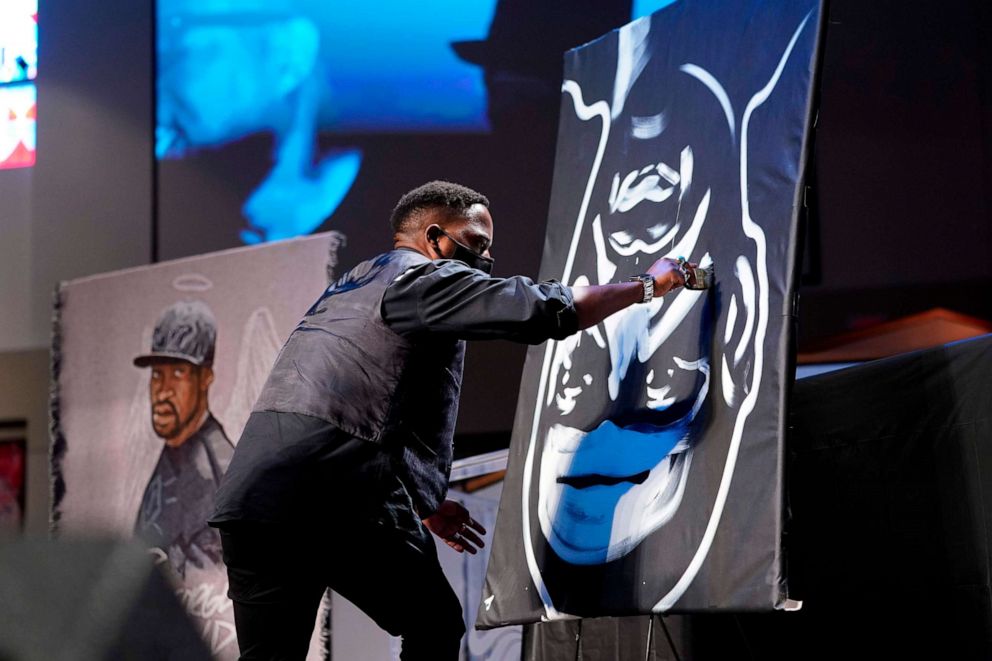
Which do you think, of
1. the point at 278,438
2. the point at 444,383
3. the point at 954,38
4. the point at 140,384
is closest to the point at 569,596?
the point at 444,383

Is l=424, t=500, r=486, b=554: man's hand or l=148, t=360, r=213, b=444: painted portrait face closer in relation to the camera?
l=424, t=500, r=486, b=554: man's hand

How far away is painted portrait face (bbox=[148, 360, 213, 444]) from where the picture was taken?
13.5 ft

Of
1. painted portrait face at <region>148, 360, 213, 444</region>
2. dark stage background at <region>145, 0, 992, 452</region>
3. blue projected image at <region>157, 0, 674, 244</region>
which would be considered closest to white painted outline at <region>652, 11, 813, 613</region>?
dark stage background at <region>145, 0, 992, 452</region>

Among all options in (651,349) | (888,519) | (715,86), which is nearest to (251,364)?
(651,349)

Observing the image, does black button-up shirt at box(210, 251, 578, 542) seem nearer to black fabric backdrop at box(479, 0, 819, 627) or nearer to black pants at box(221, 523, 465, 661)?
black pants at box(221, 523, 465, 661)

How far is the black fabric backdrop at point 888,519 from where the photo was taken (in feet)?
7.03

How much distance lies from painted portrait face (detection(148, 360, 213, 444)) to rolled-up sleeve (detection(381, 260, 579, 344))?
2249 mm

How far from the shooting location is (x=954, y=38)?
13.8 ft

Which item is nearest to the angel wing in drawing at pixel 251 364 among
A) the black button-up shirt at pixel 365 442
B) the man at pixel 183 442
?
the man at pixel 183 442

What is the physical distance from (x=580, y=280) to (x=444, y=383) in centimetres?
54

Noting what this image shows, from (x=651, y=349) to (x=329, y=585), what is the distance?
0.75m

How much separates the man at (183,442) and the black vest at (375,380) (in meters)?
1.94

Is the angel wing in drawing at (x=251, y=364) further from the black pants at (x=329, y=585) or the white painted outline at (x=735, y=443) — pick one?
the white painted outline at (x=735, y=443)

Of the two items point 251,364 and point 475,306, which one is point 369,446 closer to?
point 475,306
